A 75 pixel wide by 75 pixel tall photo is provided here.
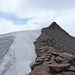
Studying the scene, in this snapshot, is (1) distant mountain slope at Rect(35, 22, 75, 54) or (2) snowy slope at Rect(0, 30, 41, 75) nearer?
(2) snowy slope at Rect(0, 30, 41, 75)

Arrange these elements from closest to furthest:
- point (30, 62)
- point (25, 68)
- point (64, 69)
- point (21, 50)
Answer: point (64, 69) → point (25, 68) → point (30, 62) → point (21, 50)

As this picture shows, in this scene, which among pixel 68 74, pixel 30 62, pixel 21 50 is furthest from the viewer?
pixel 21 50

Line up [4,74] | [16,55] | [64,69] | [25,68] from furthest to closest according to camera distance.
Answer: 1. [16,55]
2. [25,68]
3. [4,74]
4. [64,69]

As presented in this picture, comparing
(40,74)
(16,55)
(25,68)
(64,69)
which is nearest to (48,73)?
(40,74)

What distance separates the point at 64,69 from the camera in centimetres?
379

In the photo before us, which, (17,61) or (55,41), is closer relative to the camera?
(17,61)

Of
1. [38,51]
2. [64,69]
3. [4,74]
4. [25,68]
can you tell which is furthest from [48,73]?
[38,51]

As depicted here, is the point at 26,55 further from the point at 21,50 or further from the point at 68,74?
the point at 68,74

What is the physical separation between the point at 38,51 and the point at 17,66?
2026mm

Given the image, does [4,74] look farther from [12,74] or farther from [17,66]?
[17,66]

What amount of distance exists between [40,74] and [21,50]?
3.12 meters

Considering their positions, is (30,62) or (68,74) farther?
(30,62)

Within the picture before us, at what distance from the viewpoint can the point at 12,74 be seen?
4.47m

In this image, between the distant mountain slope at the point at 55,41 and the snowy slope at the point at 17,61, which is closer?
the snowy slope at the point at 17,61
